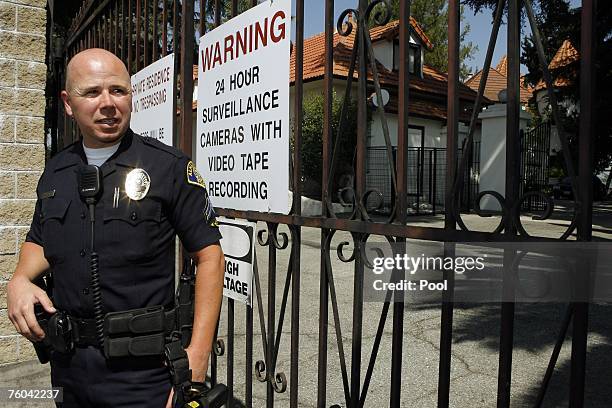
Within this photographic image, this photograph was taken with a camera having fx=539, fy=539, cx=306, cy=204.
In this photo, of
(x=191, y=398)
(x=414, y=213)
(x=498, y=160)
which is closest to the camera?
(x=191, y=398)

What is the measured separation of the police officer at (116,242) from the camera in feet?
6.07

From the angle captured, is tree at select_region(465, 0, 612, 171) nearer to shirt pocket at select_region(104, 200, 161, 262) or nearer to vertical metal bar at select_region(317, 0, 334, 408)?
vertical metal bar at select_region(317, 0, 334, 408)

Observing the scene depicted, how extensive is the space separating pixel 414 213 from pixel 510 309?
15175 millimetres

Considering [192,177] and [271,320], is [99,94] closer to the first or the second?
[192,177]

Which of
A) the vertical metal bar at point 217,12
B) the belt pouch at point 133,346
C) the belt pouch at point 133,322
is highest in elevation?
the vertical metal bar at point 217,12

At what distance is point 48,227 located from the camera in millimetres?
1917

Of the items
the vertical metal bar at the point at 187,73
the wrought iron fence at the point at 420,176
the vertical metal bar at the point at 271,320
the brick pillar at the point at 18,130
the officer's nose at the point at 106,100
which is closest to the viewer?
the officer's nose at the point at 106,100

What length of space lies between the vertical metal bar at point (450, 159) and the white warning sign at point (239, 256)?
1093 mm

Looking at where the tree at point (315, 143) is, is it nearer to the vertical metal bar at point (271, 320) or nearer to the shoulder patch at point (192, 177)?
the vertical metal bar at point (271, 320)

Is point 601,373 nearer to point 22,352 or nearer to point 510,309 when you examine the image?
point 510,309

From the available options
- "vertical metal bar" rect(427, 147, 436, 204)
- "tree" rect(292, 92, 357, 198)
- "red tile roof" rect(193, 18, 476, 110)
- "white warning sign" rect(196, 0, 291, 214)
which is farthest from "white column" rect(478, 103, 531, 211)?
"white warning sign" rect(196, 0, 291, 214)

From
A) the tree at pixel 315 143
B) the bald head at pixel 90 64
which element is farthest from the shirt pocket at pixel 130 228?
the tree at pixel 315 143

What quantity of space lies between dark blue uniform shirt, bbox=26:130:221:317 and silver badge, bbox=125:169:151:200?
0.05ft

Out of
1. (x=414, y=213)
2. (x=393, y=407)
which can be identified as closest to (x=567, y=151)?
(x=393, y=407)
